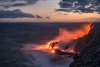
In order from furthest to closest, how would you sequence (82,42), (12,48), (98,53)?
(12,48), (82,42), (98,53)

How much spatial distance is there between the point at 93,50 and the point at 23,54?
9418 centimetres

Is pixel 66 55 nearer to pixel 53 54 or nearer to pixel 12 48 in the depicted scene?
pixel 53 54

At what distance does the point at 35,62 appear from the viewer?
Result: 128 meters

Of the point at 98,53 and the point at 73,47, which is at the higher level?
the point at 98,53

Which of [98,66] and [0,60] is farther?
[0,60]

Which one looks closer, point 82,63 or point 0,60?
point 82,63

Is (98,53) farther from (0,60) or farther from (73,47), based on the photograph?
(0,60)

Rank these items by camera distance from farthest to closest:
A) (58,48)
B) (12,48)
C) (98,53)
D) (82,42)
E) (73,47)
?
(12,48) → (58,48) → (73,47) → (82,42) → (98,53)

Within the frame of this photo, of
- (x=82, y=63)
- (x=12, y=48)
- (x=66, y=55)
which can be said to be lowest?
(x=12, y=48)

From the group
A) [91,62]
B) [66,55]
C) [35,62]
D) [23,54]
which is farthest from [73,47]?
[91,62]

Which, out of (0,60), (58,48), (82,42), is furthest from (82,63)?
(0,60)

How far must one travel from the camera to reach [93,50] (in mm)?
61344

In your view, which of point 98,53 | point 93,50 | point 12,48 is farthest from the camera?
point 12,48

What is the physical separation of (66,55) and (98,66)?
71.7 meters
